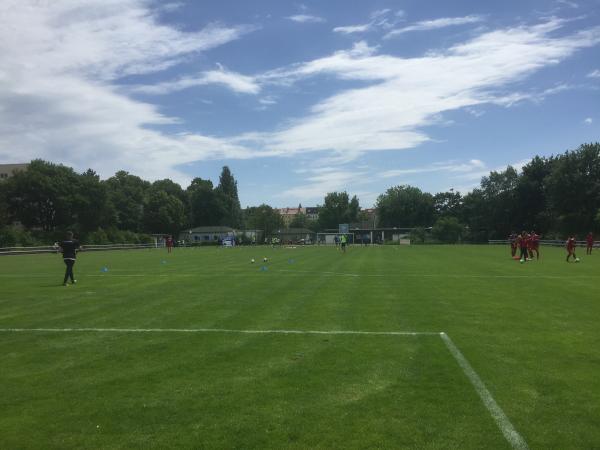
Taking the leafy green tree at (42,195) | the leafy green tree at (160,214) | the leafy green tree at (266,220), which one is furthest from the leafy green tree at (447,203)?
the leafy green tree at (42,195)

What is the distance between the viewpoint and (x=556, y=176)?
68062mm

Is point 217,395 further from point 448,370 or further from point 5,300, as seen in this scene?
point 5,300

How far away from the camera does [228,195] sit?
423 feet

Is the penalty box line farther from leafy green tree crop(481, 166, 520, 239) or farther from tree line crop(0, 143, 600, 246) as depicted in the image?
leafy green tree crop(481, 166, 520, 239)

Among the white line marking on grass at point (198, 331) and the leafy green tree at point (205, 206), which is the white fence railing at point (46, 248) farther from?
the leafy green tree at point (205, 206)

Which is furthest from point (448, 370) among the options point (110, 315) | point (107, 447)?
point (110, 315)

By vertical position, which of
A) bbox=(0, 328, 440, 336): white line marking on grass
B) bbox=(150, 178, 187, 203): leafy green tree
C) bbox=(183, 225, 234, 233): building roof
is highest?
bbox=(150, 178, 187, 203): leafy green tree

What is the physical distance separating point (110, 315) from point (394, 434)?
8642 mm

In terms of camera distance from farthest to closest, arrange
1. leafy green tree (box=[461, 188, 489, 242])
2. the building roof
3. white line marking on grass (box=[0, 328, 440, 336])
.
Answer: the building roof
leafy green tree (box=[461, 188, 489, 242])
white line marking on grass (box=[0, 328, 440, 336])

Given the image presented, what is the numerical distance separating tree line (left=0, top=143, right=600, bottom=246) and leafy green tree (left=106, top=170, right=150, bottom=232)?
0.23 meters

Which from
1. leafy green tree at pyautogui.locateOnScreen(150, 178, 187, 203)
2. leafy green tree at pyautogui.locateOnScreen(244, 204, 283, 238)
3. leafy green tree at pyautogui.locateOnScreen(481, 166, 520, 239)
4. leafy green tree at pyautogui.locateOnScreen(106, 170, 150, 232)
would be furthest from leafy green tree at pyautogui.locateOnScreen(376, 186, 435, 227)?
leafy green tree at pyautogui.locateOnScreen(106, 170, 150, 232)

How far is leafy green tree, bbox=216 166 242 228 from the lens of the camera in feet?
418

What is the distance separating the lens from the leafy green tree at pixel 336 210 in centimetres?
15275

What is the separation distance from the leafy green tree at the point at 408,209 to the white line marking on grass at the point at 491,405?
121 m
